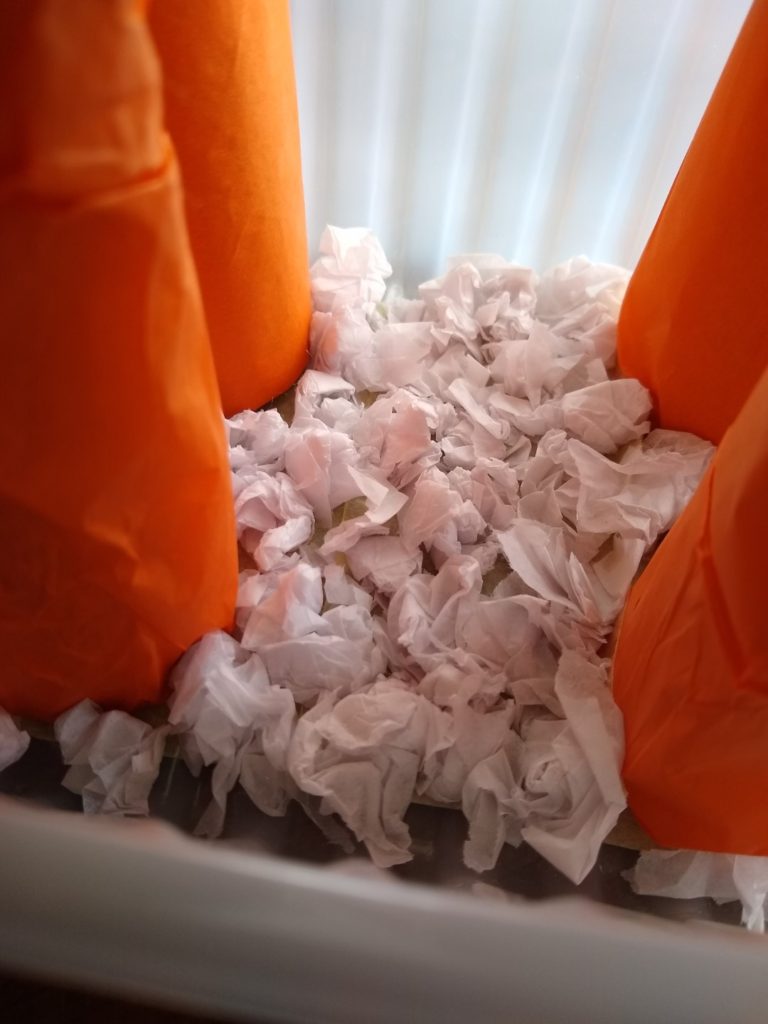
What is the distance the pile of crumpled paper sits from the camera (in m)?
0.64

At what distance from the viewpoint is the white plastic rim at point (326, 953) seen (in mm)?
487

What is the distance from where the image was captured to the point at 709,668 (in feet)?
1.77

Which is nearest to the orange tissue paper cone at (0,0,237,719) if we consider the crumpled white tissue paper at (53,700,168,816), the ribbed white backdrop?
the crumpled white tissue paper at (53,700,168,816)

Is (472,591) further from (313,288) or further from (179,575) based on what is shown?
(313,288)

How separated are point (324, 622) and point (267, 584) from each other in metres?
0.07

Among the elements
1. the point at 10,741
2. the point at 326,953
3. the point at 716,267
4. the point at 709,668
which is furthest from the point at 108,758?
the point at 716,267

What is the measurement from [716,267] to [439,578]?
407mm

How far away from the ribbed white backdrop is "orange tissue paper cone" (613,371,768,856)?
1.98 feet

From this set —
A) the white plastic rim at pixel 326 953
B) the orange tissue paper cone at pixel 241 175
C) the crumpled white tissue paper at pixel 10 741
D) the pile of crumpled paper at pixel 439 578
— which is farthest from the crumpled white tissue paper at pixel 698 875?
the orange tissue paper cone at pixel 241 175

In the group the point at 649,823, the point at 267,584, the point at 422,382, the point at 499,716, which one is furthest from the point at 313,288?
the point at 649,823

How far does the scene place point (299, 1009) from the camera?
49 cm

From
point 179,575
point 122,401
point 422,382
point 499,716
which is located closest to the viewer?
point 122,401

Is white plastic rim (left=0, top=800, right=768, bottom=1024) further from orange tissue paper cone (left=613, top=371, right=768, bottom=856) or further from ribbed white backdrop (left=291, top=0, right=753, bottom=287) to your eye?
ribbed white backdrop (left=291, top=0, right=753, bottom=287)

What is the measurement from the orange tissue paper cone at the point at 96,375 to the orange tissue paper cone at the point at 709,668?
0.34 m
